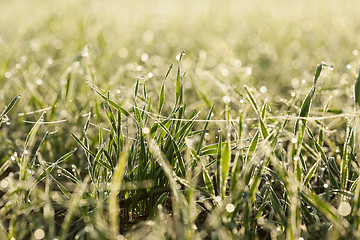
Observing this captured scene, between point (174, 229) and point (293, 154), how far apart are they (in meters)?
0.30

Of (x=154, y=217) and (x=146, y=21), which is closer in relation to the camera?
(x=154, y=217)

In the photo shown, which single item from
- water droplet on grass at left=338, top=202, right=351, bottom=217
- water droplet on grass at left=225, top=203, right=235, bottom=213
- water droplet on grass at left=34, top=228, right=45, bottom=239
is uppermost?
water droplet on grass at left=225, top=203, right=235, bottom=213

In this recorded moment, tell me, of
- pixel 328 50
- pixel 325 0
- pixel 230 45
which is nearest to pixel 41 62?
pixel 230 45

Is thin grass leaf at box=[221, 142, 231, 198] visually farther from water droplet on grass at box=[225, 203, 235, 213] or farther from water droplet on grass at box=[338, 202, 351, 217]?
water droplet on grass at box=[338, 202, 351, 217]

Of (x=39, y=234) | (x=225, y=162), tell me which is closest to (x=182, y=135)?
(x=225, y=162)

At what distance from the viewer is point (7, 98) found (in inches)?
64.7

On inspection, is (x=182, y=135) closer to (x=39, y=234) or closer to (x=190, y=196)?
(x=190, y=196)

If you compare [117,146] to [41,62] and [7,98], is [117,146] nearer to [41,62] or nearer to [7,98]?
[7,98]

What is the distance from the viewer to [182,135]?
3.13 feet

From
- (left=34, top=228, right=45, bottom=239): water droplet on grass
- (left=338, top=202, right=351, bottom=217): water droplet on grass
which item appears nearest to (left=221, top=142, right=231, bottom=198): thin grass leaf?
(left=338, top=202, right=351, bottom=217): water droplet on grass

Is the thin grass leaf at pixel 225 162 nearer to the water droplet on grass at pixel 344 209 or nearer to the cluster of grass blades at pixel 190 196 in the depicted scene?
the cluster of grass blades at pixel 190 196

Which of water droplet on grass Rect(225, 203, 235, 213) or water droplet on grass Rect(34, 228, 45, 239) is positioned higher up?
water droplet on grass Rect(225, 203, 235, 213)

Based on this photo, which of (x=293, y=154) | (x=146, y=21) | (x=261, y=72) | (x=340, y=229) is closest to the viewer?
(x=340, y=229)

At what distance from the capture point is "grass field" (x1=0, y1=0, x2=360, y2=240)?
0.80m
